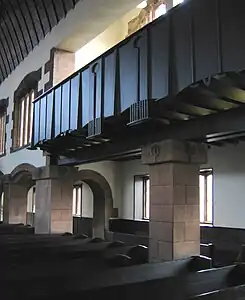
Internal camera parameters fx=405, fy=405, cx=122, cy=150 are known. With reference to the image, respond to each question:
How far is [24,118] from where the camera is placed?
10.9 meters

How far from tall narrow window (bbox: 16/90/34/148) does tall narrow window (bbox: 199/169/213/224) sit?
4651 millimetres

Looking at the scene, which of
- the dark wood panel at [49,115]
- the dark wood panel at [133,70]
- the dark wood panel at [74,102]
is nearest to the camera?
the dark wood panel at [133,70]

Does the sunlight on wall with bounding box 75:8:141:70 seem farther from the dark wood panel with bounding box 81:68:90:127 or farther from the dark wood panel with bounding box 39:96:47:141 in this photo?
the dark wood panel with bounding box 81:68:90:127

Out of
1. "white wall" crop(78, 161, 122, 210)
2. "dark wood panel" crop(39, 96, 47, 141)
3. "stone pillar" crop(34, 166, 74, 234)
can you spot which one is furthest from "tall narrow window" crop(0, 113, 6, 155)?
"dark wood panel" crop(39, 96, 47, 141)

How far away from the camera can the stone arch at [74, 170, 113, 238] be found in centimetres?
1026

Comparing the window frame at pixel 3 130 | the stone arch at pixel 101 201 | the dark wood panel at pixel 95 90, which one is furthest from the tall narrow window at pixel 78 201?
the dark wood panel at pixel 95 90

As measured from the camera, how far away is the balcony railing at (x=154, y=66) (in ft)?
11.8

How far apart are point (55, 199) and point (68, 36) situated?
3.28 m

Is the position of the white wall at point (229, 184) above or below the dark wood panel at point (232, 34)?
below

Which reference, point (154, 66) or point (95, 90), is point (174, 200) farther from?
point (95, 90)

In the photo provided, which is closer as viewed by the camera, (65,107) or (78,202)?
(65,107)

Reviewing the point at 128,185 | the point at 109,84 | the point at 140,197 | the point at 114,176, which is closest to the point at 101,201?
the point at 114,176

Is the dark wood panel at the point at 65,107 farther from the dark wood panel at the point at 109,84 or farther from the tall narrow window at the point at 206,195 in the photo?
the tall narrow window at the point at 206,195

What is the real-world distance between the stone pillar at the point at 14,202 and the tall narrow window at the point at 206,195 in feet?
17.7
